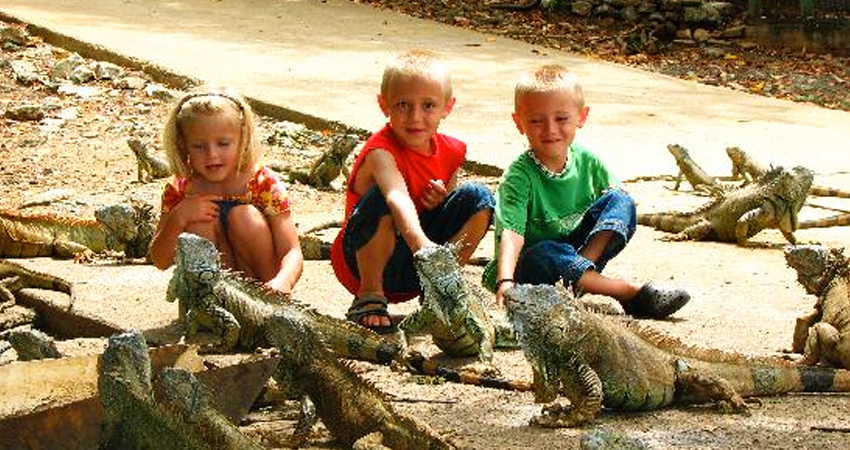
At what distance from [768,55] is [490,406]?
1107cm

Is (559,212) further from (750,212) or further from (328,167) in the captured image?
(328,167)

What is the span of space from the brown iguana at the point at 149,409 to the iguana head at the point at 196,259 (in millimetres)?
1568

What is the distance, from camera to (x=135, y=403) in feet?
12.8

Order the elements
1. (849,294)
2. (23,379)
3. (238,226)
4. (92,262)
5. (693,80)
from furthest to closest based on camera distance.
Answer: (693,80), (92,262), (238,226), (849,294), (23,379)

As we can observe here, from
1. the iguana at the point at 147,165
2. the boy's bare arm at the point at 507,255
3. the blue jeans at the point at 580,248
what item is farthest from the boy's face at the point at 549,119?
the iguana at the point at 147,165

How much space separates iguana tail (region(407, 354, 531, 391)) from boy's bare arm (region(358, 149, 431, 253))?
23.8 inches

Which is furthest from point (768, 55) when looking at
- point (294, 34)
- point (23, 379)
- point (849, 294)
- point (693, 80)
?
point (23, 379)

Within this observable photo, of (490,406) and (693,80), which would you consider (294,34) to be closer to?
(693,80)

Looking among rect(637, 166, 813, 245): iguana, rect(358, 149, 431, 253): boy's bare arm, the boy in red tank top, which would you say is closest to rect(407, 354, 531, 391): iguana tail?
rect(358, 149, 431, 253): boy's bare arm

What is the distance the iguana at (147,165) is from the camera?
31.5 feet

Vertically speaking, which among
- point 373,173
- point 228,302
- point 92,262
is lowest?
point 92,262

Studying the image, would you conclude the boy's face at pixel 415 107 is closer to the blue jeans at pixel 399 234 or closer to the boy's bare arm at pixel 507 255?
the blue jeans at pixel 399 234

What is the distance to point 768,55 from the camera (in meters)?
15.4

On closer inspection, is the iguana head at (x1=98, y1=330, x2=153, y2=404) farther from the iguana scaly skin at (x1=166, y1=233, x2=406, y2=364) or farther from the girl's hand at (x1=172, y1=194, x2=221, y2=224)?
the girl's hand at (x1=172, y1=194, x2=221, y2=224)
